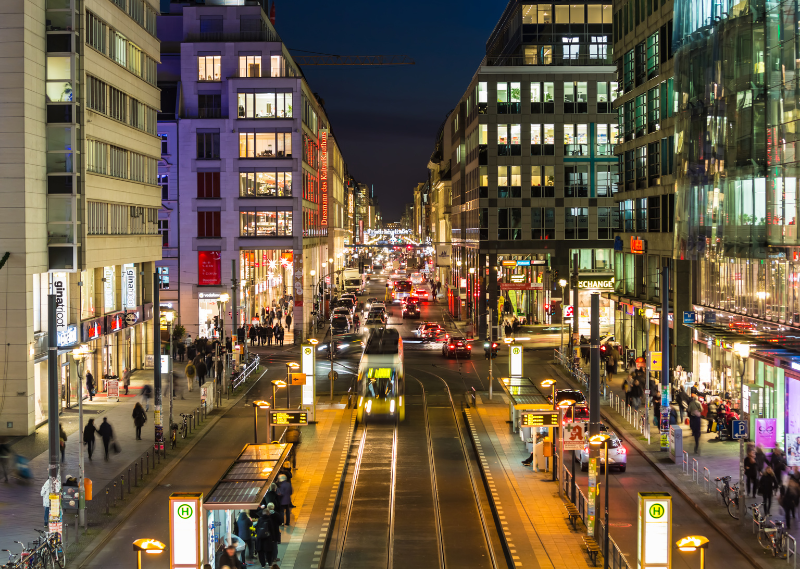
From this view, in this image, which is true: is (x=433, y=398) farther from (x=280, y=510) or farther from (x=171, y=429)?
(x=280, y=510)

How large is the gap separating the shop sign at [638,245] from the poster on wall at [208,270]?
35.3m

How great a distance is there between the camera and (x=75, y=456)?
33.6 metres

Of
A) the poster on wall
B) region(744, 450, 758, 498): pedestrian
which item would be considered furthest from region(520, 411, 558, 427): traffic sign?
the poster on wall

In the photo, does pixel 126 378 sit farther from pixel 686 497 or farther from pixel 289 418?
pixel 686 497

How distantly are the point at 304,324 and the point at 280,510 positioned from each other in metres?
54.0

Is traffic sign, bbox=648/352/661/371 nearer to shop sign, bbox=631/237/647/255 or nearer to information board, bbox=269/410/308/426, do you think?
information board, bbox=269/410/308/426

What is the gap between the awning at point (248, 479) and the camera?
19.0m

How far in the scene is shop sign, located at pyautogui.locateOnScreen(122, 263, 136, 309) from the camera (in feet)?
170

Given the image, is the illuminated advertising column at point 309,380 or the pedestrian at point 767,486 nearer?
the pedestrian at point 767,486

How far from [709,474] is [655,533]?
43.3 ft

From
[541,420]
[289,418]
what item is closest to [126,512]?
[289,418]

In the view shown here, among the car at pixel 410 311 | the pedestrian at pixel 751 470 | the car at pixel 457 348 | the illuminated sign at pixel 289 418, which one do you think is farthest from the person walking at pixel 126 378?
the car at pixel 410 311

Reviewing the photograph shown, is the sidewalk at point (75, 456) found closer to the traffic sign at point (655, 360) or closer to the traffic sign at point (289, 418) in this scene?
the traffic sign at point (289, 418)

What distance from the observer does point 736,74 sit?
33875 millimetres
